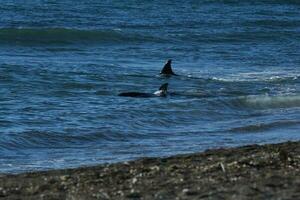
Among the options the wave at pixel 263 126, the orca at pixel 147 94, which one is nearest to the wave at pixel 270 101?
the orca at pixel 147 94

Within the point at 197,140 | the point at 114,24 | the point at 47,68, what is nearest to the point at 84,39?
the point at 114,24

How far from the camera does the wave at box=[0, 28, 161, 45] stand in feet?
112

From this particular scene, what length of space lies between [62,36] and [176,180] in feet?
90.5

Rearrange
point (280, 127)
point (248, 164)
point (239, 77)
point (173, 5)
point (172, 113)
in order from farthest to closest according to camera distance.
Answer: point (173, 5), point (239, 77), point (172, 113), point (280, 127), point (248, 164)

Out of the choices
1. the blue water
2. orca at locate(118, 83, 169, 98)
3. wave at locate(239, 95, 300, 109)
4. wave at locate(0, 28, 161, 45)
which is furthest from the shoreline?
wave at locate(0, 28, 161, 45)

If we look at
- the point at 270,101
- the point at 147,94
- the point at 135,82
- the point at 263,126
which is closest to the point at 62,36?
the point at 135,82

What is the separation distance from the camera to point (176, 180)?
330 inches

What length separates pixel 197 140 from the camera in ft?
45.9

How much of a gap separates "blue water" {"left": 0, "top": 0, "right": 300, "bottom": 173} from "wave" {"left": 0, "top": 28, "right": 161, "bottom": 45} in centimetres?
5

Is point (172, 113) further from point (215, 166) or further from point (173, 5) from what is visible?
point (173, 5)

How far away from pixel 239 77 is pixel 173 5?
28.5 meters

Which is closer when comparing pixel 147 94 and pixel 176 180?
pixel 176 180

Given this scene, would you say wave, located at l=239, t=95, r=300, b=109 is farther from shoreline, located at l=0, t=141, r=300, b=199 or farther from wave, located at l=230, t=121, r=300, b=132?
shoreline, located at l=0, t=141, r=300, b=199

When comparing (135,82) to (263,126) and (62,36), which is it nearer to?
(263,126)
